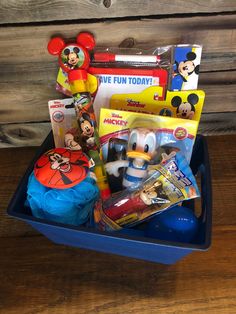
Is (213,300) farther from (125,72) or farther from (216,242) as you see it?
(125,72)

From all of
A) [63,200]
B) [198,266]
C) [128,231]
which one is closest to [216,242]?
[198,266]

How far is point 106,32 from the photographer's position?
23.2 inches

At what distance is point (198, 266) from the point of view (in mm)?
562

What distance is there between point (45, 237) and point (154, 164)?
230mm

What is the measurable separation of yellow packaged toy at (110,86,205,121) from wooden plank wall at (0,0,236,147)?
0.08 meters

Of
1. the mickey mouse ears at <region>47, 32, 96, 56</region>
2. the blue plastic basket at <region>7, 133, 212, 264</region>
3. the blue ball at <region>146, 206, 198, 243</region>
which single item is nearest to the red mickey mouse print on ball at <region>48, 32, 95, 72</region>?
the mickey mouse ears at <region>47, 32, 96, 56</region>

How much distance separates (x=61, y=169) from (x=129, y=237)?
0.15 metres

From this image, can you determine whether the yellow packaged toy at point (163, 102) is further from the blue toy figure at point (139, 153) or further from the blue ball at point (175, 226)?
the blue ball at point (175, 226)

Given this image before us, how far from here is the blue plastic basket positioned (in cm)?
45

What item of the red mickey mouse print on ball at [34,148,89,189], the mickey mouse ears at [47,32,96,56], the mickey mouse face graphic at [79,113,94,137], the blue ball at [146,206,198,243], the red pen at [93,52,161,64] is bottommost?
the blue ball at [146,206,198,243]

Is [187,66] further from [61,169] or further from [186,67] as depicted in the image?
[61,169]

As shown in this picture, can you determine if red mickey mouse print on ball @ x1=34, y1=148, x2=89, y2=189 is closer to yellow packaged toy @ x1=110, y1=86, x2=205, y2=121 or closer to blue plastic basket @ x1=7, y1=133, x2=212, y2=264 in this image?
blue plastic basket @ x1=7, y1=133, x2=212, y2=264

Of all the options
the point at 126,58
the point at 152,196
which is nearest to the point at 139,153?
the point at 152,196

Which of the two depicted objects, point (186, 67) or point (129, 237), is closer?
point (129, 237)
